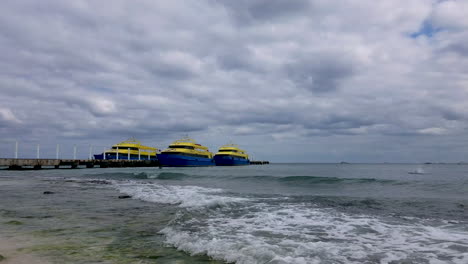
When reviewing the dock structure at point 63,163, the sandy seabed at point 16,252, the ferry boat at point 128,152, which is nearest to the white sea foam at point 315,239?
the sandy seabed at point 16,252

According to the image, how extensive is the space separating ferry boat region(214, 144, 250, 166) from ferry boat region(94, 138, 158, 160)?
77.0 feet

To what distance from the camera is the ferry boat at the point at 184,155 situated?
77.3 meters

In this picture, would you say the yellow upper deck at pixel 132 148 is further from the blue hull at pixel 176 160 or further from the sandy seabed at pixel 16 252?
the sandy seabed at pixel 16 252

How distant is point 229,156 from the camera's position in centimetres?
10025

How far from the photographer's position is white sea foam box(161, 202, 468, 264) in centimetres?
610

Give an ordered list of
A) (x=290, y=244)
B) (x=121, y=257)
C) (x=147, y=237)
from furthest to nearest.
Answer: (x=147, y=237), (x=290, y=244), (x=121, y=257)

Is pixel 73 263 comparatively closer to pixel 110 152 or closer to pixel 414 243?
pixel 414 243

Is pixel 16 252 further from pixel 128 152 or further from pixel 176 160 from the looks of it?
pixel 128 152

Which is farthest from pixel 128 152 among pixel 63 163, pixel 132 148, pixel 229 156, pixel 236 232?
pixel 236 232

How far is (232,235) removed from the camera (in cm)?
786

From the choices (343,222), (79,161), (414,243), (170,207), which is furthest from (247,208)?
(79,161)

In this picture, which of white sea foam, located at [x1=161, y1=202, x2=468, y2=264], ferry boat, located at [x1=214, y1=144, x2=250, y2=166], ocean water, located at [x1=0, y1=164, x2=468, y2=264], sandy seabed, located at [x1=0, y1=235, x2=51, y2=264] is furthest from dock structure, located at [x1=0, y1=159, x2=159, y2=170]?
white sea foam, located at [x1=161, y1=202, x2=468, y2=264]

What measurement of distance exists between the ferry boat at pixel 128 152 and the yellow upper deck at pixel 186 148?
18.4 m

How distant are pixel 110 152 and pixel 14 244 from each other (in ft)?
306
